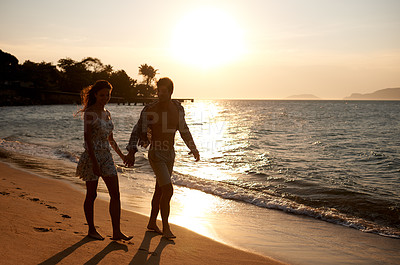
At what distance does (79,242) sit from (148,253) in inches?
32.6

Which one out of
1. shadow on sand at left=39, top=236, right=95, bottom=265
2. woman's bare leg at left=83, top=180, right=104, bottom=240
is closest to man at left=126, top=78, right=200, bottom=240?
woman's bare leg at left=83, top=180, right=104, bottom=240

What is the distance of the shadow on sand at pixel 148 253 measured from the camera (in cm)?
385

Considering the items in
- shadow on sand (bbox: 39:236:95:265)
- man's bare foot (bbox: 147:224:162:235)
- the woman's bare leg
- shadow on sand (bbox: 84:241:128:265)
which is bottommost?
man's bare foot (bbox: 147:224:162:235)

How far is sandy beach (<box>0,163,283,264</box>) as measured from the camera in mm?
3682

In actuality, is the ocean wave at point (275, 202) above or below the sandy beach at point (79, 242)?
below

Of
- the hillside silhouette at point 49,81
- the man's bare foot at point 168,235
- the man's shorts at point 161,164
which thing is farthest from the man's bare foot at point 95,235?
the hillside silhouette at point 49,81

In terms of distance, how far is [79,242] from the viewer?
4.12 m

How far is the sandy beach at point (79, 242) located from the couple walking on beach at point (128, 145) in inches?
10.7

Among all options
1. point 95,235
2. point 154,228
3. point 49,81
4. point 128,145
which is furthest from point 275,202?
point 49,81

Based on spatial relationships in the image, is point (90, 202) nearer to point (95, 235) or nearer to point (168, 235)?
point (95, 235)

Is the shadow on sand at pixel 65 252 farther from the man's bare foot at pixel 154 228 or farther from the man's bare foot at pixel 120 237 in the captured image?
the man's bare foot at pixel 154 228

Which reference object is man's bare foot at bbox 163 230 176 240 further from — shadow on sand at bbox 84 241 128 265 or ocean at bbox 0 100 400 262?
ocean at bbox 0 100 400 262

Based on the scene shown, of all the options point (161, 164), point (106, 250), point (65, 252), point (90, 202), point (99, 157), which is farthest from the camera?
point (161, 164)

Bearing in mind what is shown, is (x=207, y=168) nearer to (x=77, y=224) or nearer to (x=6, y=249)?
(x=77, y=224)
